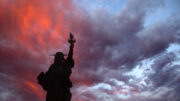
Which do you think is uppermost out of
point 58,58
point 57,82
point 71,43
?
point 71,43

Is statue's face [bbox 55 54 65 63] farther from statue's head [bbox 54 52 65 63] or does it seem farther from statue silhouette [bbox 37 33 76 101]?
statue silhouette [bbox 37 33 76 101]

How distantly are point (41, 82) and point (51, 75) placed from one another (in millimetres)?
697

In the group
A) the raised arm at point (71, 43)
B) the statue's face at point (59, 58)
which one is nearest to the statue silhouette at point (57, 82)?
the statue's face at point (59, 58)

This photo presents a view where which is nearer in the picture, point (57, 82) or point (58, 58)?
point (57, 82)

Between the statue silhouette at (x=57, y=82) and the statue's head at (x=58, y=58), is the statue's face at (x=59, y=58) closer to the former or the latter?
the statue's head at (x=58, y=58)

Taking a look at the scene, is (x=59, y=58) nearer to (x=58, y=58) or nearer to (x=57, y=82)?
(x=58, y=58)

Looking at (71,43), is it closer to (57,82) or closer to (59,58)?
(59,58)

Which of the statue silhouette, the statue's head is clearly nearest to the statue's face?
the statue's head

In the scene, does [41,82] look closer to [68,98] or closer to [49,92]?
[49,92]

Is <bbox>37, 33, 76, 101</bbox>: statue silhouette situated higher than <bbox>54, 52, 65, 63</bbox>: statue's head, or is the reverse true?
<bbox>54, 52, 65, 63</bbox>: statue's head

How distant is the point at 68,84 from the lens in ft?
29.5

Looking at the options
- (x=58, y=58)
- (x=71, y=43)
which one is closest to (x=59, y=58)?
(x=58, y=58)

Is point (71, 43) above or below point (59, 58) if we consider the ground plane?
above

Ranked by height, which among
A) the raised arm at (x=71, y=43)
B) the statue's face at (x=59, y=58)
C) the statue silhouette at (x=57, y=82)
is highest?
the raised arm at (x=71, y=43)
